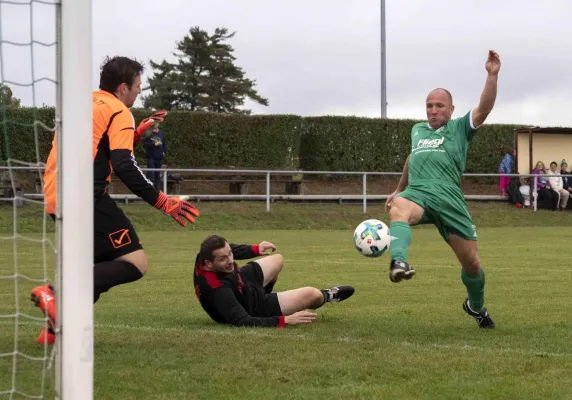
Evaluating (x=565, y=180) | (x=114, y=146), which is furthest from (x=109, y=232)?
(x=565, y=180)

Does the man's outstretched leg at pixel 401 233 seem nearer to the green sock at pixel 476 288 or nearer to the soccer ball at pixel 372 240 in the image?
the soccer ball at pixel 372 240

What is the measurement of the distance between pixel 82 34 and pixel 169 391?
1.94m

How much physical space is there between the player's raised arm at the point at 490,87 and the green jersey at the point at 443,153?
0.16 meters

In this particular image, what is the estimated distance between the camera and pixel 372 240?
24.6 feet

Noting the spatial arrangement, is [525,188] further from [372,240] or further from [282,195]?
[372,240]

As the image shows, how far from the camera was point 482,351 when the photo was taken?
623 cm

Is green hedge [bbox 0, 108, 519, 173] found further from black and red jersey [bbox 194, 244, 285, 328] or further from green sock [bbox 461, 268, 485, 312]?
green sock [bbox 461, 268, 485, 312]

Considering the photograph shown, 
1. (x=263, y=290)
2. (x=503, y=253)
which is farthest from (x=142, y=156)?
(x=263, y=290)

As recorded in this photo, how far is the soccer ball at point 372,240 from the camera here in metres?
7.50

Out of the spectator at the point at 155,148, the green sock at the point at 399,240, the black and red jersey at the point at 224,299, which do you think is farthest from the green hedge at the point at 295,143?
the green sock at the point at 399,240

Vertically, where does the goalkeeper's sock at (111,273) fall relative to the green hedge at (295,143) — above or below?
below

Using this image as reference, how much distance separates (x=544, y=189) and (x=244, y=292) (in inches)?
881

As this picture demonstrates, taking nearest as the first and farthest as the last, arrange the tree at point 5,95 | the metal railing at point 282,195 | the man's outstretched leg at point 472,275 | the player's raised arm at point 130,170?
1. the tree at point 5,95
2. the player's raised arm at point 130,170
3. the man's outstretched leg at point 472,275
4. the metal railing at point 282,195

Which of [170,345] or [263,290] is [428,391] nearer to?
[170,345]
